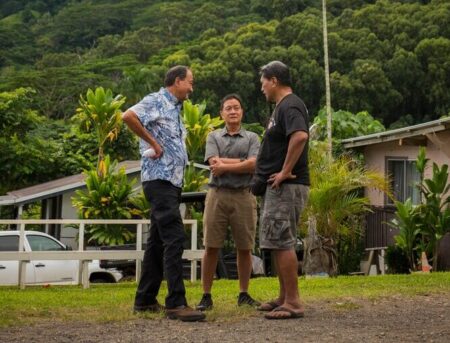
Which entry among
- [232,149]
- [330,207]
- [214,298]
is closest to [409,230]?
[330,207]

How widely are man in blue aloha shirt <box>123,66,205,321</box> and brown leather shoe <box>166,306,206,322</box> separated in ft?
0.06

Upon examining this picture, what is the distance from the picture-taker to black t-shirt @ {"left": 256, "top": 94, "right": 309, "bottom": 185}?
7.99 meters

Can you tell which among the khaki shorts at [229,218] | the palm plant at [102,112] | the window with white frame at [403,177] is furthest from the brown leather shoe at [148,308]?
the window with white frame at [403,177]

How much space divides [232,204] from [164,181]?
0.87 metres

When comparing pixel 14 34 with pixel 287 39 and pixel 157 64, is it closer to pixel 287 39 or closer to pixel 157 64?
pixel 157 64

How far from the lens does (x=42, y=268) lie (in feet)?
60.2

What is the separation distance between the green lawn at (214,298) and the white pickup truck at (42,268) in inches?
202

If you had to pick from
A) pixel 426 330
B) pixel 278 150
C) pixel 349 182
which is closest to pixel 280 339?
pixel 426 330

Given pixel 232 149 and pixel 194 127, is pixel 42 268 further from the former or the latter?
pixel 232 149

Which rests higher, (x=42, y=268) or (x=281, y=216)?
(x=281, y=216)

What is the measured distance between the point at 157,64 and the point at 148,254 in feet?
166

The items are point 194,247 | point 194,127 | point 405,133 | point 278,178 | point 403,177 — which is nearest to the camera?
point 278,178

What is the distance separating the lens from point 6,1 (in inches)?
3297

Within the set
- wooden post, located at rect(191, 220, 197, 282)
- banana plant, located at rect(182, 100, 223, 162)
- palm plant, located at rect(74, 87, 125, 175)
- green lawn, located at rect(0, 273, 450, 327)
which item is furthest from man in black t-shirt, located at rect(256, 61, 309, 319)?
palm plant, located at rect(74, 87, 125, 175)
